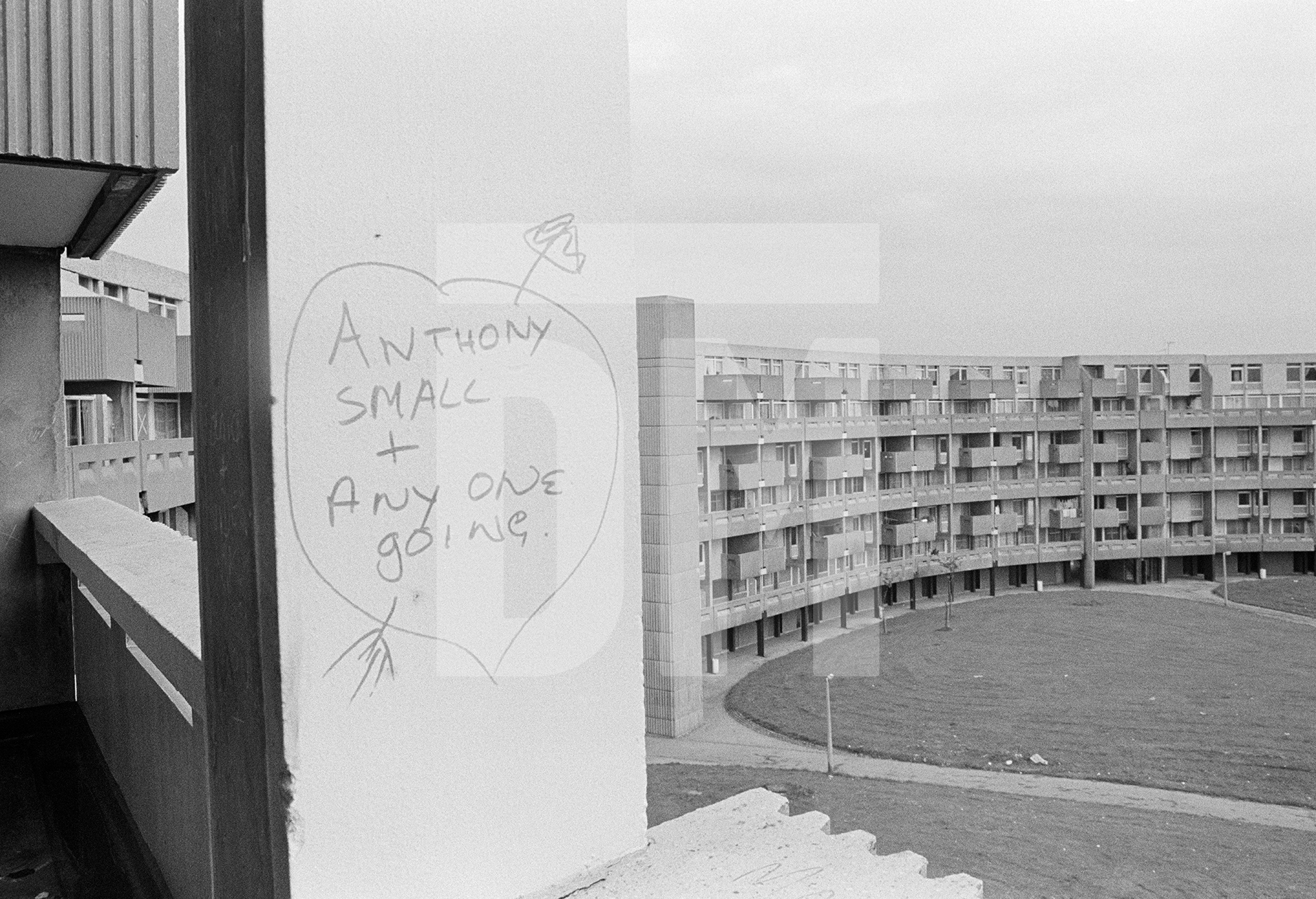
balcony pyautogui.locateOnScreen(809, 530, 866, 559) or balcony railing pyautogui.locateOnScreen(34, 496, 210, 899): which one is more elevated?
balcony railing pyautogui.locateOnScreen(34, 496, 210, 899)

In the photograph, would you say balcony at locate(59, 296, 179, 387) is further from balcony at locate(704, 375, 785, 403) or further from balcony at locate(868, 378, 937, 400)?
balcony at locate(868, 378, 937, 400)

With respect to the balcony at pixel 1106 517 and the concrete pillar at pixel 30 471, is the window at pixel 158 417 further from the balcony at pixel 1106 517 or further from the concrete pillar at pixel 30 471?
the balcony at pixel 1106 517

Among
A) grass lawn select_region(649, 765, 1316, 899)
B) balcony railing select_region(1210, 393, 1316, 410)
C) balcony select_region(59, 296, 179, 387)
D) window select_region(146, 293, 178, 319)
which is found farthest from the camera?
balcony railing select_region(1210, 393, 1316, 410)

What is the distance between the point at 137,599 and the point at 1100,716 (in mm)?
17635

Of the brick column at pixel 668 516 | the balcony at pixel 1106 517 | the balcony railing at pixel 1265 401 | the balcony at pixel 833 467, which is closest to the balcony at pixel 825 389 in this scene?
the balcony at pixel 833 467

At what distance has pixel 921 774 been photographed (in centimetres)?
1483

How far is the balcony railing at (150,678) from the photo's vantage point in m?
2.03

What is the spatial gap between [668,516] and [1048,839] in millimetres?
7778

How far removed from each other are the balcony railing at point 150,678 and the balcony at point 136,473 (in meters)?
3.45

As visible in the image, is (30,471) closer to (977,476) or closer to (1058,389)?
(977,476)

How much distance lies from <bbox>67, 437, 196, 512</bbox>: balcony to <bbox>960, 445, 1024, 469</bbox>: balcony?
2271 centimetres

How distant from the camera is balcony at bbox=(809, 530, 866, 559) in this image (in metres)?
24.6

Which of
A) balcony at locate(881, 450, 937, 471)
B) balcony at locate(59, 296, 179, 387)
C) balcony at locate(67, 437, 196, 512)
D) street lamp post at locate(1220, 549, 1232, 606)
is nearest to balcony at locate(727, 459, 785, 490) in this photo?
balcony at locate(881, 450, 937, 471)

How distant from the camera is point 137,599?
2.34m
